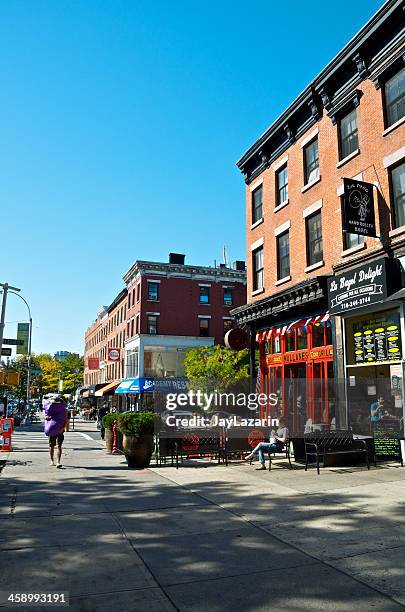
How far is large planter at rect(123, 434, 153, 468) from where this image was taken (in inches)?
514

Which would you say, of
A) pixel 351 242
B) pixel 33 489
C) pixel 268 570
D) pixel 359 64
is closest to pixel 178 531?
pixel 268 570

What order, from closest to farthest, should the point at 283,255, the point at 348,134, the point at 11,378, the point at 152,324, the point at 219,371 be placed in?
the point at 348,134, the point at 11,378, the point at 283,255, the point at 219,371, the point at 152,324

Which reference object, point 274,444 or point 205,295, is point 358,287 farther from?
point 205,295

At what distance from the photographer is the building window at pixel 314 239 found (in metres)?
17.5

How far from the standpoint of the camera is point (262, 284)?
21438 millimetres

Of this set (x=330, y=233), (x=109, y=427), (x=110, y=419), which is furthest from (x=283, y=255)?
(x=109, y=427)

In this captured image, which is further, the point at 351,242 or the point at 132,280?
the point at 132,280

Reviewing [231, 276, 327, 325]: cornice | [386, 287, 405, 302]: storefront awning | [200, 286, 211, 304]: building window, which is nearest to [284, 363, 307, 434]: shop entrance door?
[231, 276, 327, 325]: cornice

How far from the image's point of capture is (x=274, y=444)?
12461mm

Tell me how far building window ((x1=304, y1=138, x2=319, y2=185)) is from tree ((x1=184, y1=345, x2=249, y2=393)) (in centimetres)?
2079

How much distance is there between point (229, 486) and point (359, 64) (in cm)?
1304

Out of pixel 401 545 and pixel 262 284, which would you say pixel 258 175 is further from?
pixel 401 545

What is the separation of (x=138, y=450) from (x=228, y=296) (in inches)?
1419

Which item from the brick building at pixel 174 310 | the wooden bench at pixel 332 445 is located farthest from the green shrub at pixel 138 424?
the brick building at pixel 174 310
